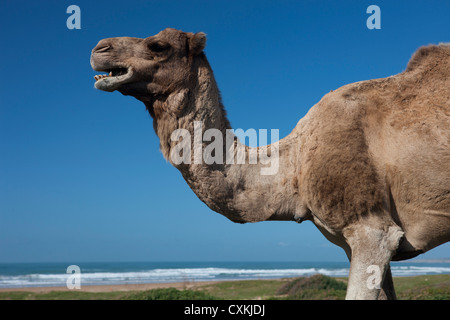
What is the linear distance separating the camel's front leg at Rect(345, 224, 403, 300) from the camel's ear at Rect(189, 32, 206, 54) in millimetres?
2602

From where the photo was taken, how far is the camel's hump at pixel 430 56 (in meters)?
5.05

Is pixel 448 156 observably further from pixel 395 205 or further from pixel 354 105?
pixel 354 105

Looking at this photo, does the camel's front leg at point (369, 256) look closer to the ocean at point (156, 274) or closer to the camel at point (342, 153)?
the camel at point (342, 153)

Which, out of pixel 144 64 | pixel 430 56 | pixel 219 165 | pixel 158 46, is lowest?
pixel 219 165

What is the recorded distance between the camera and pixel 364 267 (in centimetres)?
400

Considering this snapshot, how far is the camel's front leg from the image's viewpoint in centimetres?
396

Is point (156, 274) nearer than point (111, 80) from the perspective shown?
No

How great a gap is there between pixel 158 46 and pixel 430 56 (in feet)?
10.5

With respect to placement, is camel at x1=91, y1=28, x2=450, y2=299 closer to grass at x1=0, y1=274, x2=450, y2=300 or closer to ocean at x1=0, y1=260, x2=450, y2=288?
grass at x1=0, y1=274, x2=450, y2=300

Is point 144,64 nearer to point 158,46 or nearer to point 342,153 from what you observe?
point 158,46

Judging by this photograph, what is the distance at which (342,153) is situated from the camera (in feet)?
14.1

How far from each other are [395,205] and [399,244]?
0.43m

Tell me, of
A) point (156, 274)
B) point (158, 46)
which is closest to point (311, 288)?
point (158, 46)

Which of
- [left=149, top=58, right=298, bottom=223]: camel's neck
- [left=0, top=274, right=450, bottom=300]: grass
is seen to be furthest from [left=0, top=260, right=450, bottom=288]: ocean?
[left=149, top=58, right=298, bottom=223]: camel's neck
